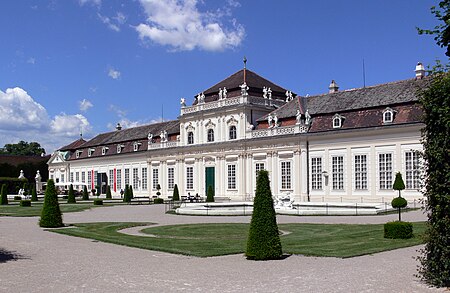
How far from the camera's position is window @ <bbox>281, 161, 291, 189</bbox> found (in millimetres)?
48562

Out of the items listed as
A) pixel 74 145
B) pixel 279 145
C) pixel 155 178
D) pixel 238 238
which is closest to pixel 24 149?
pixel 74 145

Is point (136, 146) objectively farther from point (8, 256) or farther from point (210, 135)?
point (8, 256)

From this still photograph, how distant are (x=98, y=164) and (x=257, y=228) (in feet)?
204

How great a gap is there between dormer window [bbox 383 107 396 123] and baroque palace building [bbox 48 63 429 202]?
0.24 feet

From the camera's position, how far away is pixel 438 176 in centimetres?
1066

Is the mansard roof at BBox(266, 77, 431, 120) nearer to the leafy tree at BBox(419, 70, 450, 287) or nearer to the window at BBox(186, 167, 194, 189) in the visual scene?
the window at BBox(186, 167, 194, 189)

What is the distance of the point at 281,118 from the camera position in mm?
49812

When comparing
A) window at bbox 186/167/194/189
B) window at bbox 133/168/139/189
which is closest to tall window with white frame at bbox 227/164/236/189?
window at bbox 186/167/194/189

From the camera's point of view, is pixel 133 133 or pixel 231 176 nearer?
pixel 231 176

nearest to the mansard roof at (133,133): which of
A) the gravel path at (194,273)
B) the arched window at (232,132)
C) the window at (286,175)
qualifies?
the arched window at (232,132)

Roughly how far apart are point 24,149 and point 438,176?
128 m

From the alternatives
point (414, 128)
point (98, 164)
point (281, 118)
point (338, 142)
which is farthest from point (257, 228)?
point (98, 164)

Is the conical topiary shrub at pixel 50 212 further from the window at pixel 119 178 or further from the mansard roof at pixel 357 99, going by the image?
the window at pixel 119 178

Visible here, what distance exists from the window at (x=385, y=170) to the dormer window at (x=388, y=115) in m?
2.52
